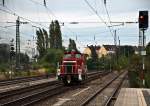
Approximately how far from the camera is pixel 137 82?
37125mm

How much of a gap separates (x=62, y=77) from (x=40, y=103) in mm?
16578

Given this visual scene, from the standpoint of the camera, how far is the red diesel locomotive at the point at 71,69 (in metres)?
37.8

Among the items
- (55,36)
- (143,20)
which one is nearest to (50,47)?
(55,36)

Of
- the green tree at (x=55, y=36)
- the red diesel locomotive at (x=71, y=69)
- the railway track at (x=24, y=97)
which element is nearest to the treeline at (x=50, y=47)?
the green tree at (x=55, y=36)

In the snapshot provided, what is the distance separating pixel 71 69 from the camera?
125ft

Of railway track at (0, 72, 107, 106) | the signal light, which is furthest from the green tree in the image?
the signal light

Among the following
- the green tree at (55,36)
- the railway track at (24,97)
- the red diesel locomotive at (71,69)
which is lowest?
the railway track at (24,97)

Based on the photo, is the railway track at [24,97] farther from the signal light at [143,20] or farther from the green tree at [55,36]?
the green tree at [55,36]

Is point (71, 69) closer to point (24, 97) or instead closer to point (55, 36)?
point (24, 97)

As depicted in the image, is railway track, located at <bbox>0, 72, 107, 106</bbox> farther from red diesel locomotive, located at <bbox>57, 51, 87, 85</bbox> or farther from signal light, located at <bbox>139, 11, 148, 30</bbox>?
red diesel locomotive, located at <bbox>57, 51, 87, 85</bbox>

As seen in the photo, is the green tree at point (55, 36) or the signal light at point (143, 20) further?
the green tree at point (55, 36)

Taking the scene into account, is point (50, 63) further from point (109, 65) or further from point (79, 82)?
point (79, 82)

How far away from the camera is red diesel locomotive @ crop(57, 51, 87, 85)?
37.8 metres

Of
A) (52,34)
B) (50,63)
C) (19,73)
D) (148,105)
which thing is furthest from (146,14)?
(52,34)
